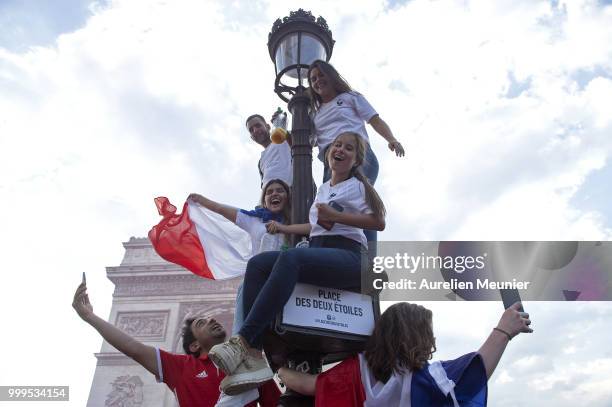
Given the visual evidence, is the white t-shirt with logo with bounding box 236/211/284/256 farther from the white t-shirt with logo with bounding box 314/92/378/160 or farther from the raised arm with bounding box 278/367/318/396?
the raised arm with bounding box 278/367/318/396

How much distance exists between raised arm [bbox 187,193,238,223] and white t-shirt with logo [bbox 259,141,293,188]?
1.03ft

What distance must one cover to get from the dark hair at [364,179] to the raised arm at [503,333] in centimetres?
82

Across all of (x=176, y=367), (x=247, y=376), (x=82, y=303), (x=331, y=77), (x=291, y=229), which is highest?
(x=331, y=77)

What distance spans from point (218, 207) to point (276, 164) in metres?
0.56

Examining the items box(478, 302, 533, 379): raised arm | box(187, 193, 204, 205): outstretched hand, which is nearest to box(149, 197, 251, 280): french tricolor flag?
box(187, 193, 204, 205): outstretched hand

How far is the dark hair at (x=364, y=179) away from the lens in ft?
8.81

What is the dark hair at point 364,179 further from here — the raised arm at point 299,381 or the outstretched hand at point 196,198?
the outstretched hand at point 196,198

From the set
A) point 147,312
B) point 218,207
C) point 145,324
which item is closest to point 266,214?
point 218,207

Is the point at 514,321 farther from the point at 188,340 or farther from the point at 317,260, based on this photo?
the point at 188,340

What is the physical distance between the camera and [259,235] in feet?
11.1

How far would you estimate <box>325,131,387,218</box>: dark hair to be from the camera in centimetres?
268

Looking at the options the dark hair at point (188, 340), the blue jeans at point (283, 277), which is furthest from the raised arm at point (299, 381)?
the dark hair at point (188, 340)

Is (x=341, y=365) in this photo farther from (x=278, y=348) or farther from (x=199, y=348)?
(x=199, y=348)
